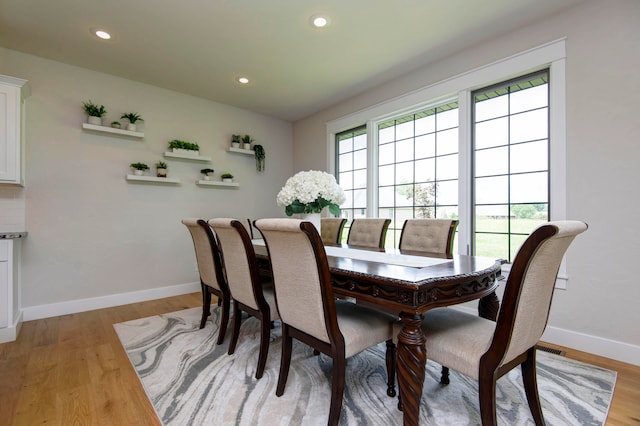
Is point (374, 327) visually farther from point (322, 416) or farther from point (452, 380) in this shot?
point (452, 380)

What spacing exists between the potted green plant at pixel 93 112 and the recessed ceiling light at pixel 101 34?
86 cm

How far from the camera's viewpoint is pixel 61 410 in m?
1.54

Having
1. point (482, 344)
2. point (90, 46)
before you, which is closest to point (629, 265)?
point (482, 344)

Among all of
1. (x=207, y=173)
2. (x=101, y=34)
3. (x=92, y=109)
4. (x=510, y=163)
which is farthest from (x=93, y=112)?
(x=510, y=163)

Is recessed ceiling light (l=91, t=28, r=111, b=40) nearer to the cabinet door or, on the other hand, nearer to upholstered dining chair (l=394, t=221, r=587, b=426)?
the cabinet door

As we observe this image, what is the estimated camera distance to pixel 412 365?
1.21 metres

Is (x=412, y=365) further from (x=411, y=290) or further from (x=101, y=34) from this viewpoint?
(x=101, y=34)

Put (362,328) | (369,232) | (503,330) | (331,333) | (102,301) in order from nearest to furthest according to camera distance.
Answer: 1. (503,330)
2. (331,333)
3. (362,328)
4. (369,232)
5. (102,301)

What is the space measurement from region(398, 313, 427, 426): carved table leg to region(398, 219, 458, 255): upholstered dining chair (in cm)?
109

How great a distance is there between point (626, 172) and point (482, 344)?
1.90 m

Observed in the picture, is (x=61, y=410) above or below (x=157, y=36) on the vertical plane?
below

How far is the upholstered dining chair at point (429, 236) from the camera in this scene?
2.21 m

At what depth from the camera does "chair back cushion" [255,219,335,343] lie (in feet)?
4.34

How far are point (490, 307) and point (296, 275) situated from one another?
1238mm
